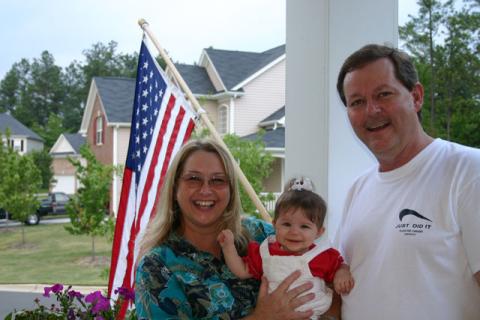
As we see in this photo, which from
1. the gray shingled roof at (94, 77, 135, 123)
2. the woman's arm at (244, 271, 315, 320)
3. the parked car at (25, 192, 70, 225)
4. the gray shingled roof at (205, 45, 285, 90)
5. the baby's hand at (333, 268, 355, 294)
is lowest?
the parked car at (25, 192, 70, 225)

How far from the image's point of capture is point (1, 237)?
14047mm

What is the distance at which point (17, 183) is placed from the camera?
12.6 m

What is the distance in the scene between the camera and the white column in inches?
93.5

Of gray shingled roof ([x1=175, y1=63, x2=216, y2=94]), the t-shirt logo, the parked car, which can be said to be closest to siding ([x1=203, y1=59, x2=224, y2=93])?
gray shingled roof ([x1=175, y1=63, x2=216, y2=94])

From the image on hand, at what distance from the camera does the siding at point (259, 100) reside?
550 inches

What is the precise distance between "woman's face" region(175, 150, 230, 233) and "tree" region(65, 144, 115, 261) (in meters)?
7.37

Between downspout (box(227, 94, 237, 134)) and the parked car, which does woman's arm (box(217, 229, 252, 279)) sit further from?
the parked car

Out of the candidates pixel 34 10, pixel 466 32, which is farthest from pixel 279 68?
pixel 466 32

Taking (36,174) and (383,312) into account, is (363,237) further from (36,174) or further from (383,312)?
(36,174)

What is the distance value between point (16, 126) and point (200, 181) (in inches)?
643

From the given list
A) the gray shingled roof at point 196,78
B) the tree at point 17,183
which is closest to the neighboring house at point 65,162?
the tree at point 17,183

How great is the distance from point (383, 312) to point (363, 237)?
0.73 feet

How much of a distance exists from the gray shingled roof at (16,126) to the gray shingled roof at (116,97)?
109 inches

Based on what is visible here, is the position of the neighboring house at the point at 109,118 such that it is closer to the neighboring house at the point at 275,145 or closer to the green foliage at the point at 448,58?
the neighboring house at the point at 275,145
